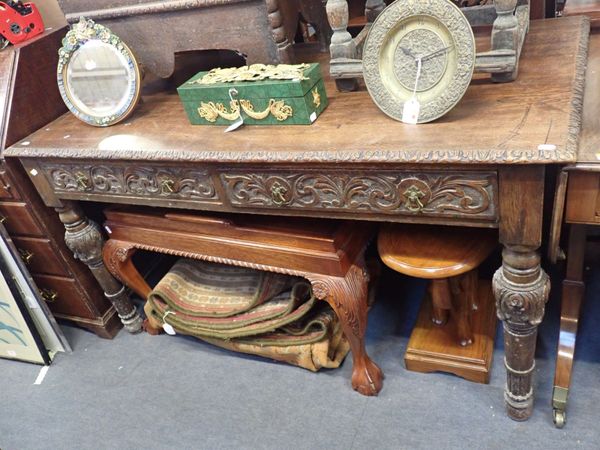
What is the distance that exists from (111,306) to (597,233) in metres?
1.70

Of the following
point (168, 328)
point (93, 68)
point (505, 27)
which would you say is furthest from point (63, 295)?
point (505, 27)

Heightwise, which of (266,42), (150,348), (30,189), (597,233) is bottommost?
(150,348)

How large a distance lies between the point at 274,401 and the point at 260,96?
906 mm

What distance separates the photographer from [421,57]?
109 centimetres

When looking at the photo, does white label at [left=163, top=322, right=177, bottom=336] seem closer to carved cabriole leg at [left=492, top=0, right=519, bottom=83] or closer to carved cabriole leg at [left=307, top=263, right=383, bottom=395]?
carved cabriole leg at [left=307, top=263, right=383, bottom=395]

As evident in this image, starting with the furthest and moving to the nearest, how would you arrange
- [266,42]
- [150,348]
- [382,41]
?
[150,348] → [266,42] → [382,41]

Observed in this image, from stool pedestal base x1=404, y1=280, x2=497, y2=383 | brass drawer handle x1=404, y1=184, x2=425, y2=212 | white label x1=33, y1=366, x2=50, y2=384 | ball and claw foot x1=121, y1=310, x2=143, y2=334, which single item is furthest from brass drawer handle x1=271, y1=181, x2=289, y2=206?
white label x1=33, y1=366, x2=50, y2=384

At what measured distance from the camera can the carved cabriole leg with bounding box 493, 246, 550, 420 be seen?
1071 mm

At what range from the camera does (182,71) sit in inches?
66.3

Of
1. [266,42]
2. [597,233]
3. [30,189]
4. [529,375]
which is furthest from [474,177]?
[30,189]

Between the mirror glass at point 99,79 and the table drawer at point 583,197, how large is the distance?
1.13m

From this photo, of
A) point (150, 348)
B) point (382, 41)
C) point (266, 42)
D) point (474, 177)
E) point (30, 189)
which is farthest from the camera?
point (150, 348)

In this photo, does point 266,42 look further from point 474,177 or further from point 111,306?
point 111,306

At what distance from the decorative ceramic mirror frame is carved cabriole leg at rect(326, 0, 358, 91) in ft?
1.86
